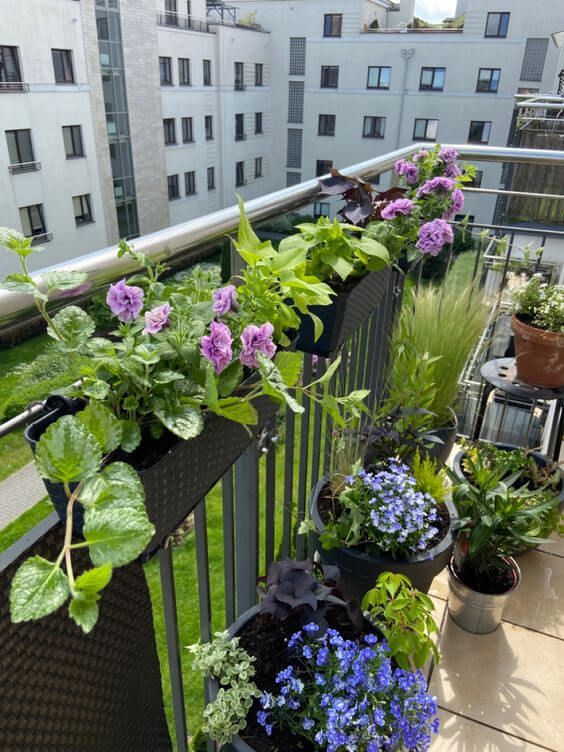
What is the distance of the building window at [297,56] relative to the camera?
975 inches

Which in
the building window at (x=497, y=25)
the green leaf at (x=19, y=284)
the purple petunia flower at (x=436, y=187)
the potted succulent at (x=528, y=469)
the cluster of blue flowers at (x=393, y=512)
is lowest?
the potted succulent at (x=528, y=469)

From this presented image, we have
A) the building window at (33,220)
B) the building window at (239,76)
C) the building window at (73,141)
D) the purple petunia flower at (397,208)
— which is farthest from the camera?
the building window at (239,76)

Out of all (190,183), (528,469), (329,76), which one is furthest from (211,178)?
(528,469)

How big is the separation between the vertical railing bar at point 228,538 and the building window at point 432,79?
82.2ft

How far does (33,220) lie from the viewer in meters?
16.4

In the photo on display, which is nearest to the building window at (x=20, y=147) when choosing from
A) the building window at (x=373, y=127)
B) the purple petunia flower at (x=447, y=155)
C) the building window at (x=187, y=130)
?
the building window at (x=187, y=130)

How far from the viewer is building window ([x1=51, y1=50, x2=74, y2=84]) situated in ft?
52.9

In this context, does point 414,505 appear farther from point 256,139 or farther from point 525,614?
point 256,139

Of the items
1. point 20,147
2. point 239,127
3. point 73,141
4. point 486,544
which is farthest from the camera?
point 239,127

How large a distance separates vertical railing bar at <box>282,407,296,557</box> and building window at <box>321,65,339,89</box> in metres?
25.8

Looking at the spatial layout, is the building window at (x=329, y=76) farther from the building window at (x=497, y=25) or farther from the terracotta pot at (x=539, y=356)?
the terracotta pot at (x=539, y=356)

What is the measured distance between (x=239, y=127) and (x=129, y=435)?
86.3ft

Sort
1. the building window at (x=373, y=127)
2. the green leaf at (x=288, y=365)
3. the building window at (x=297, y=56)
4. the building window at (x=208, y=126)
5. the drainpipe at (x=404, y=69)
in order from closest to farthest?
the green leaf at (x=288, y=365) < the drainpipe at (x=404, y=69) < the building window at (x=208, y=126) < the building window at (x=373, y=127) < the building window at (x=297, y=56)

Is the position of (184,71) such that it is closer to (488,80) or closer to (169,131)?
(169,131)
